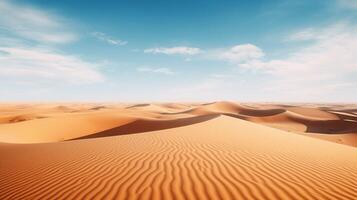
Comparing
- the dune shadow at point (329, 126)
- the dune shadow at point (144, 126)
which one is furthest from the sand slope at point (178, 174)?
the dune shadow at point (329, 126)

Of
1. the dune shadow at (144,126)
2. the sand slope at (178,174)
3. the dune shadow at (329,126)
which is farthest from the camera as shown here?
the dune shadow at (329,126)

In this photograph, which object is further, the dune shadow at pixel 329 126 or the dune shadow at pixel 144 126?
the dune shadow at pixel 329 126

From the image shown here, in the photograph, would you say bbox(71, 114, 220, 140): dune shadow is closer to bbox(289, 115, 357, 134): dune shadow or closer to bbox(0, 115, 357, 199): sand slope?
bbox(0, 115, 357, 199): sand slope

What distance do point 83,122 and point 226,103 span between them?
1684 inches

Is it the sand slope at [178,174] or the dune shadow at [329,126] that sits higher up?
the sand slope at [178,174]

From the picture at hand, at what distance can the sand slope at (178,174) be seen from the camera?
4680mm

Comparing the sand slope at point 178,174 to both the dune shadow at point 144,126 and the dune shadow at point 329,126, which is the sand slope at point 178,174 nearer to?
the dune shadow at point 144,126

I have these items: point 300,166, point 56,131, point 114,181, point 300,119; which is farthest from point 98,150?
point 300,119

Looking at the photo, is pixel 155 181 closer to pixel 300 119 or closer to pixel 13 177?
pixel 13 177

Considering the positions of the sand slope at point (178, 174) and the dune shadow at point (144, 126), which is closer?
the sand slope at point (178, 174)

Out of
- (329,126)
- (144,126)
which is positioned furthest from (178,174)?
(329,126)

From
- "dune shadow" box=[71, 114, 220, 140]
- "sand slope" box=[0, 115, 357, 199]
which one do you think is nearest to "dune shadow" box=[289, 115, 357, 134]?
"dune shadow" box=[71, 114, 220, 140]

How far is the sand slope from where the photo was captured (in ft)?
15.4

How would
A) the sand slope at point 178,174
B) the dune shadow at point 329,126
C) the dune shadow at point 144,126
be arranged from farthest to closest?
1. the dune shadow at point 329,126
2. the dune shadow at point 144,126
3. the sand slope at point 178,174
